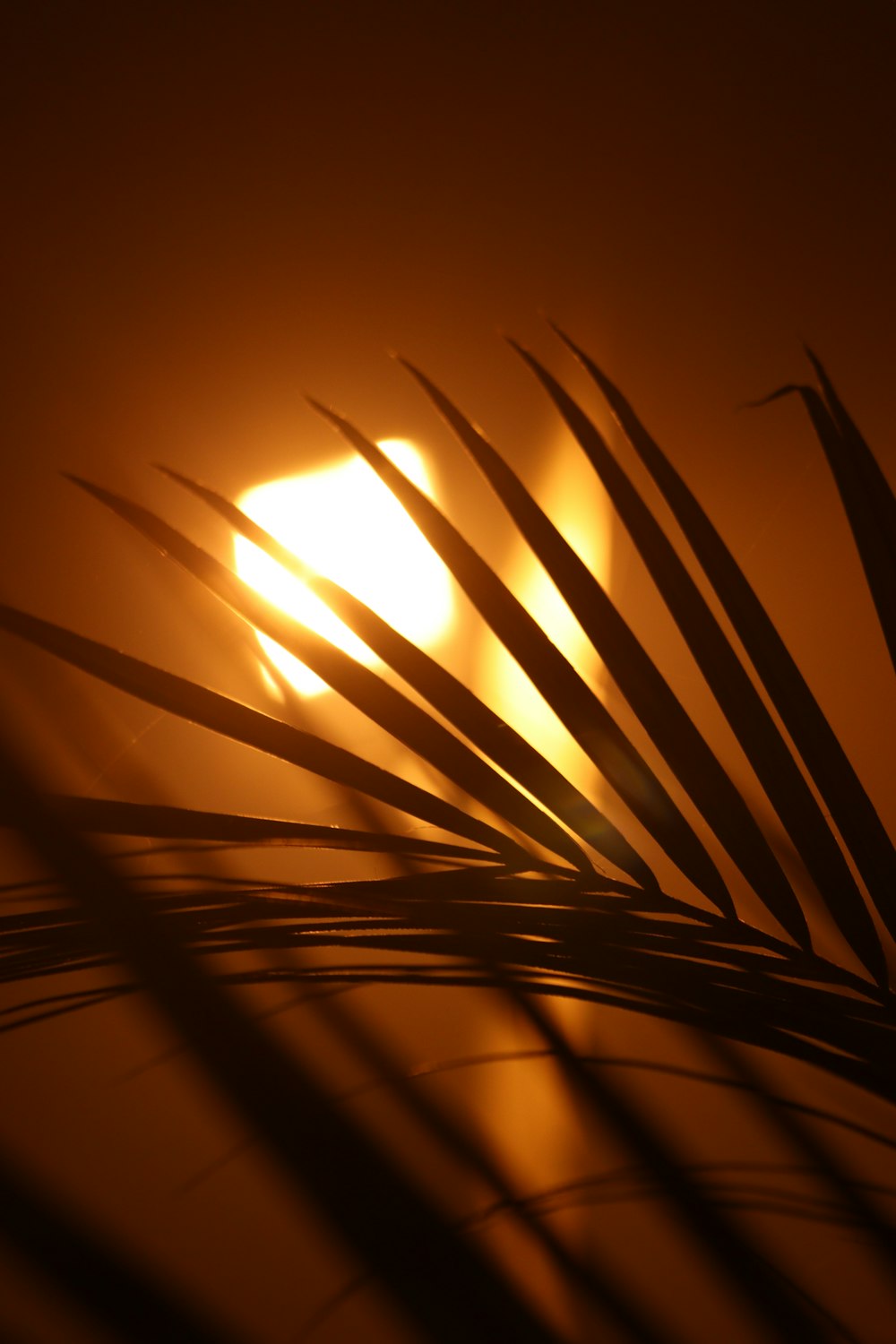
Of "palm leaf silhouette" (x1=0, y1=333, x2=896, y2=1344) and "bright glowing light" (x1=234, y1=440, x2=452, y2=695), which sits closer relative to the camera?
"palm leaf silhouette" (x1=0, y1=333, x2=896, y2=1344)

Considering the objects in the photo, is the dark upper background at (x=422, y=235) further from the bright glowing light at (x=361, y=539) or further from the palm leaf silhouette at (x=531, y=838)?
the palm leaf silhouette at (x=531, y=838)

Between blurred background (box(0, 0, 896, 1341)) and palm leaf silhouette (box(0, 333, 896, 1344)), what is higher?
blurred background (box(0, 0, 896, 1341))

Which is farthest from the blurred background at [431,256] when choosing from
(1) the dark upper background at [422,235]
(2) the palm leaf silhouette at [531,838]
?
(2) the palm leaf silhouette at [531,838]

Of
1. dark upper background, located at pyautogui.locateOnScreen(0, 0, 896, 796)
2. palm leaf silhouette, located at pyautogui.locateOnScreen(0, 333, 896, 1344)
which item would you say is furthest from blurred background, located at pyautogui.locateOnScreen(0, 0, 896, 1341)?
palm leaf silhouette, located at pyautogui.locateOnScreen(0, 333, 896, 1344)

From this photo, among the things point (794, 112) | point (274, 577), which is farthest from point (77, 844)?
point (794, 112)

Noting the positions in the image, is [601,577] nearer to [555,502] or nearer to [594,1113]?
Result: [555,502]

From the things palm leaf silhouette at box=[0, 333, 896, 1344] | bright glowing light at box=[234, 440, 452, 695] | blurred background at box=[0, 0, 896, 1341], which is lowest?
palm leaf silhouette at box=[0, 333, 896, 1344]

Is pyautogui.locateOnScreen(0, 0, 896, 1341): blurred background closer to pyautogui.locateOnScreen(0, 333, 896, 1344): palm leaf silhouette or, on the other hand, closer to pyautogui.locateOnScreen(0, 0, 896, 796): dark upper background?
pyautogui.locateOnScreen(0, 0, 896, 796): dark upper background
